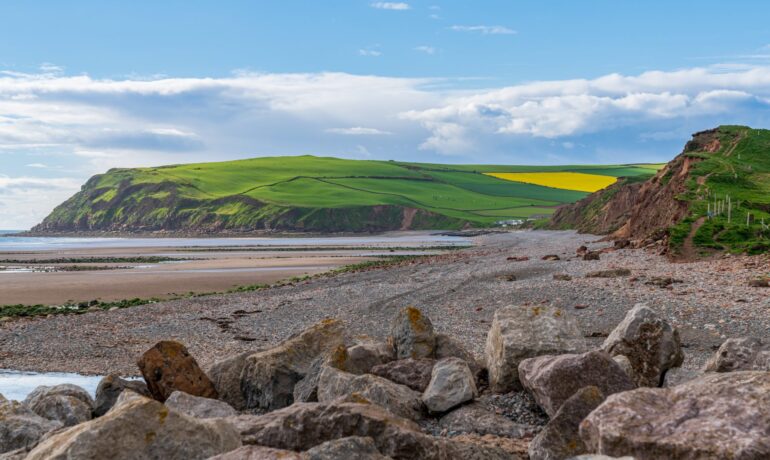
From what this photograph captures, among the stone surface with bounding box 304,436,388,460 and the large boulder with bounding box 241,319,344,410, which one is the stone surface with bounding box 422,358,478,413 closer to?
the large boulder with bounding box 241,319,344,410

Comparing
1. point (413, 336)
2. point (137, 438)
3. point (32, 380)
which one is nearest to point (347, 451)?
point (137, 438)

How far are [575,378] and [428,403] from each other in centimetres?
278

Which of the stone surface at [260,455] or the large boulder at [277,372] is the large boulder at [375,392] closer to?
the large boulder at [277,372]

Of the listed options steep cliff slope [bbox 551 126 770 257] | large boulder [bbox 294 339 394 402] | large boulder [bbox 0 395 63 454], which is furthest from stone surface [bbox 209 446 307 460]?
steep cliff slope [bbox 551 126 770 257]

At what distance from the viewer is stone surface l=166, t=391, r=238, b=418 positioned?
43.4 feet

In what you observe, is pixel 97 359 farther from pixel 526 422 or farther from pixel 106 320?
pixel 526 422

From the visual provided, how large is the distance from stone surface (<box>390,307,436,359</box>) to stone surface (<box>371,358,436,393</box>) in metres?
1.56

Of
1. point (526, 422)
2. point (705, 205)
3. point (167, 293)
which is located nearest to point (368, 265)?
point (167, 293)

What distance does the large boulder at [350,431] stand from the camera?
8898mm

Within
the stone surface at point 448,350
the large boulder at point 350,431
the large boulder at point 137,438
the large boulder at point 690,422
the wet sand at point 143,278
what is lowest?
the wet sand at point 143,278

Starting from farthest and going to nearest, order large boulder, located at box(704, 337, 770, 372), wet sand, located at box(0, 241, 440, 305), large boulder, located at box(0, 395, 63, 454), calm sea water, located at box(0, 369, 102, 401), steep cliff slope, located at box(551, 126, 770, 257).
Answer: wet sand, located at box(0, 241, 440, 305) < steep cliff slope, located at box(551, 126, 770, 257) < calm sea water, located at box(0, 369, 102, 401) < large boulder, located at box(704, 337, 770, 372) < large boulder, located at box(0, 395, 63, 454)

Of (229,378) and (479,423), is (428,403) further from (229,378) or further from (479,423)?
(229,378)

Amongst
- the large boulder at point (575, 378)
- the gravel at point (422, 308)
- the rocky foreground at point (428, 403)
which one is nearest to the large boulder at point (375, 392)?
the rocky foreground at point (428, 403)

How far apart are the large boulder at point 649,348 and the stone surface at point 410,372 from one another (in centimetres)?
367
